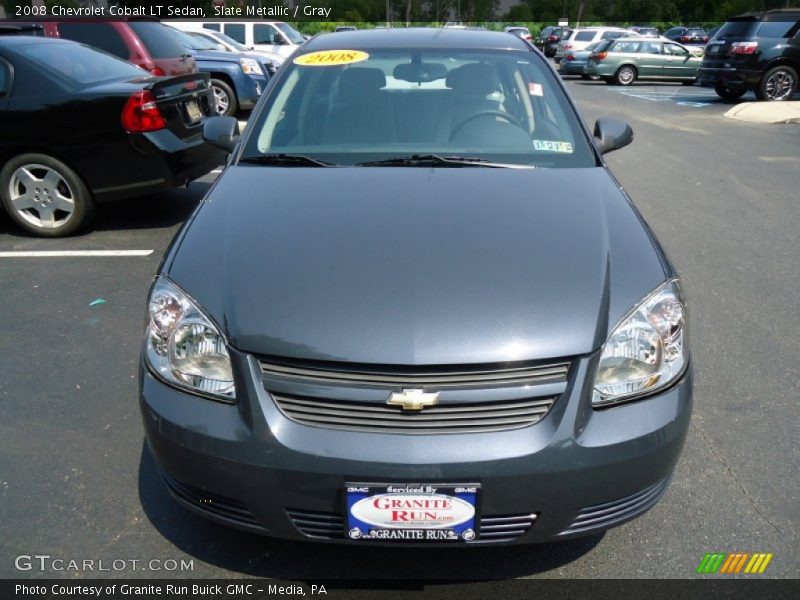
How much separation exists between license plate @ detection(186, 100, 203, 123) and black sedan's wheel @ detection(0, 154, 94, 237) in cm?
110

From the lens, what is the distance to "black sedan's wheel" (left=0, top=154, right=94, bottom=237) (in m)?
6.02

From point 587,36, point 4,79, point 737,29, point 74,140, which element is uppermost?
point 4,79

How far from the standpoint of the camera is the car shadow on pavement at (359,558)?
8.06 ft

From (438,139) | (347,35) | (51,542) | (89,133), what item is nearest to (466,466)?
(51,542)

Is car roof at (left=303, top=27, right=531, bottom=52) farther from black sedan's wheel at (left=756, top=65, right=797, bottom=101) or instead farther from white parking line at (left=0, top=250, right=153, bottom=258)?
black sedan's wheel at (left=756, top=65, right=797, bottom=101)

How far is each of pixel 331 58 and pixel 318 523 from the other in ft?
8.34

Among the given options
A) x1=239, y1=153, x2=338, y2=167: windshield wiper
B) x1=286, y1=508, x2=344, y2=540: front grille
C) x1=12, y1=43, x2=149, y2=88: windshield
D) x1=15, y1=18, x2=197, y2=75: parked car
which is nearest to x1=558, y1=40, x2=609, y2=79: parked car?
x1=15, y1=18, x2=197, y2=75: parked car

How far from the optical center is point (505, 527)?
212 centimetres

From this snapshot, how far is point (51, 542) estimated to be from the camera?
2.60 metres

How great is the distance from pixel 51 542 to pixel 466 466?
1556 mm

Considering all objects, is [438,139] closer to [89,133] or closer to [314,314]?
[314,314]

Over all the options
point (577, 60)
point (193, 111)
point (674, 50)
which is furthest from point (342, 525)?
point (577, 60)

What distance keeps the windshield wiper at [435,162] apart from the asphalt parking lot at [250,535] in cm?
145

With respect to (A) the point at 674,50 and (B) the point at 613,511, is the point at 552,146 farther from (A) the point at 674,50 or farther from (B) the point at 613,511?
(A) the point at 674,50
